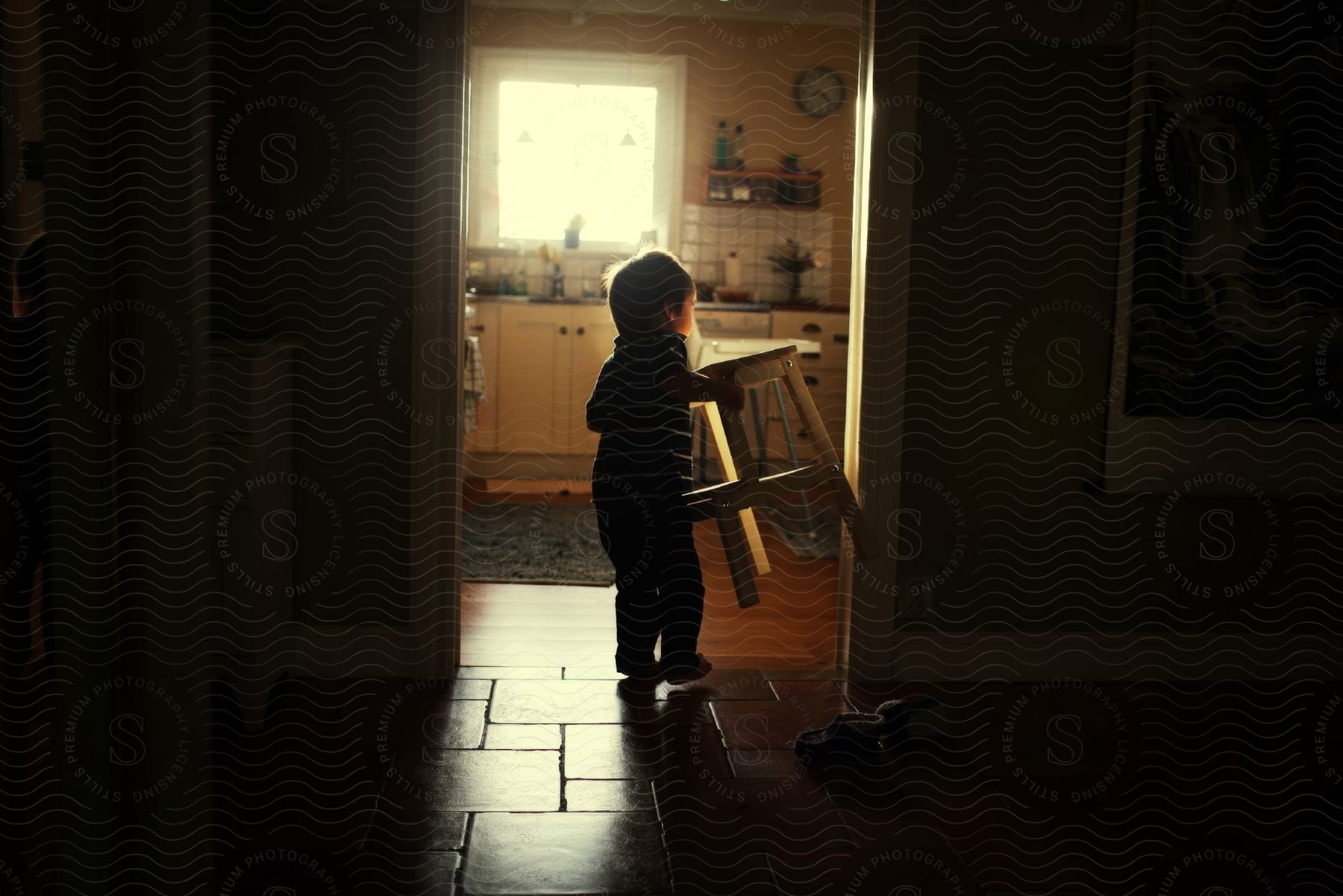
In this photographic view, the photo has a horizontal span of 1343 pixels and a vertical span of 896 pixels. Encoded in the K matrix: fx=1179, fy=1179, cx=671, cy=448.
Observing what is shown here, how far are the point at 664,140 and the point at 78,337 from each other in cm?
420

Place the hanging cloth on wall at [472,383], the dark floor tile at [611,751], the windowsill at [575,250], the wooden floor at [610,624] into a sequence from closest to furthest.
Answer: the dark floor tile at [611,751] → the wooden floor at [610,624] → the hanging cloth on wall at [472,383] → the windowsill at [575,250]

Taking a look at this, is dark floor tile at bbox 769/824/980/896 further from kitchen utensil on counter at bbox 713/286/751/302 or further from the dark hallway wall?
kitchen utensil on counter at bbox 713/286/751/302

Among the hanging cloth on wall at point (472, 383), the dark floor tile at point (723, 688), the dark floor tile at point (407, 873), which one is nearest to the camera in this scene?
the dark floor tile at point (407, 873)

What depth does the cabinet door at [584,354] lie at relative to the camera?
447 centimetres

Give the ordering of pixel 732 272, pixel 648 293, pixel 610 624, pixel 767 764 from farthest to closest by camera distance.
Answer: pixel 732 272, pixel 610 624, pixel 648 293, pixel 767 764

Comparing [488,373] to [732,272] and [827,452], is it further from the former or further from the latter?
[827,452]

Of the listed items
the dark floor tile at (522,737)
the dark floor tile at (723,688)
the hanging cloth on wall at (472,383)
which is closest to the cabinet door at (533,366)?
the hanging cloth on wall at (472,383)

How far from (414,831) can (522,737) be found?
39 cm

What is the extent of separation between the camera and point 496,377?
4.48 meters

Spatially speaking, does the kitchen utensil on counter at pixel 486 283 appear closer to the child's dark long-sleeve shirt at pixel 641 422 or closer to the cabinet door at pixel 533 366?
the cabinet door at pixel 533 366

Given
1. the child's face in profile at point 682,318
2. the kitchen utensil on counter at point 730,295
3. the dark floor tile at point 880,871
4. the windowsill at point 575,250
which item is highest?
the windowsill at point 575,250

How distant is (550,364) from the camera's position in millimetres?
4488

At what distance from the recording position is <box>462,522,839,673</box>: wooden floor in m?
2.56

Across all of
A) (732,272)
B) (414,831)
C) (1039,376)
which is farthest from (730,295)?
(414,831)
